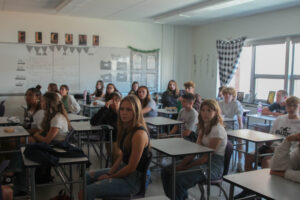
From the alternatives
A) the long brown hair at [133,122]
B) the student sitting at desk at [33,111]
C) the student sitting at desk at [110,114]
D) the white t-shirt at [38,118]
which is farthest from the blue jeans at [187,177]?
the student sitting at desk at [33,111]

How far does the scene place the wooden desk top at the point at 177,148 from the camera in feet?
8.56

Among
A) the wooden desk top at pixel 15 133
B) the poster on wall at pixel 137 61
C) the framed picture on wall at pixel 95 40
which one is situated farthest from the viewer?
the poster on wall at pixel 137 61

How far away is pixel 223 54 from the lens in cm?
757

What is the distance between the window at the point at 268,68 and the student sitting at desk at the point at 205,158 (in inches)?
165

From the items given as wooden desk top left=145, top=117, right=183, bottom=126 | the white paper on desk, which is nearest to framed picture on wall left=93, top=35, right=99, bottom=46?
the white paper on desk

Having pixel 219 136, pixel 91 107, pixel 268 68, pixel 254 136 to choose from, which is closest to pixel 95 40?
pixel 91 107

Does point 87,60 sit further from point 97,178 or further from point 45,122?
point 97,178

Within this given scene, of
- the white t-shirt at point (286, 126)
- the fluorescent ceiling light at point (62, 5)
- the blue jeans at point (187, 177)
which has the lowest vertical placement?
the blue jeans at point (187, 177)

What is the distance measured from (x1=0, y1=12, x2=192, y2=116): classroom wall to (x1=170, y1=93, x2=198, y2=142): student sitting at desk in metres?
4.16

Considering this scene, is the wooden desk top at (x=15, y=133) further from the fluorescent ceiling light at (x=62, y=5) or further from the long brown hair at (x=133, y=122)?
the fluorescent ceiling light at (x=62, y=5)

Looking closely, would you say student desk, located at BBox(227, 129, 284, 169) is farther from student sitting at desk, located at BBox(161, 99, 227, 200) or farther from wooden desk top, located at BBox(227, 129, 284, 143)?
student sitting at desk, located at BBox(161, 99, 227, 200)

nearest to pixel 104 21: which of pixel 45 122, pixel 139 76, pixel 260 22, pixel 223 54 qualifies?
pixel 139 76

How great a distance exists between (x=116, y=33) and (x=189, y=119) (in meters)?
4.41

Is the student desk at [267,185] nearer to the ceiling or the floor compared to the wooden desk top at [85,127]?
nearer to the ceiling
